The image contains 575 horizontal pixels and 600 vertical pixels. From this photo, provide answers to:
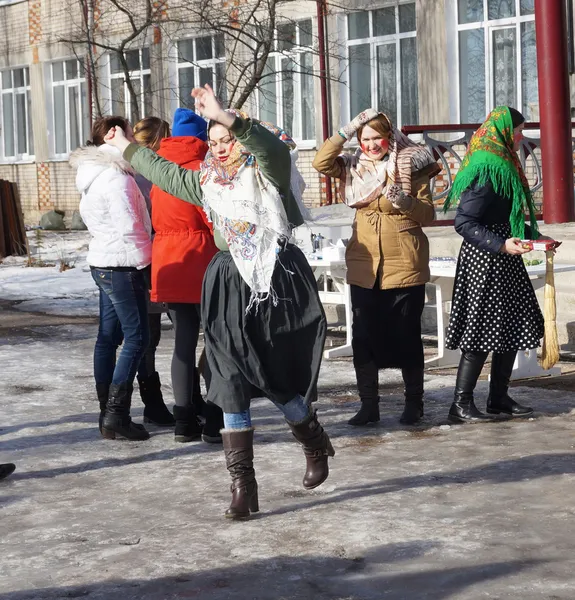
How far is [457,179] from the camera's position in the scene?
260 inches

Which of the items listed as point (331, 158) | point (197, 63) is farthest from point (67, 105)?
point (331, 158)

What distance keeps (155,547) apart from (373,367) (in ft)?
7.86

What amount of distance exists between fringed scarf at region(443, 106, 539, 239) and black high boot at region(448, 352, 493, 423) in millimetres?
702

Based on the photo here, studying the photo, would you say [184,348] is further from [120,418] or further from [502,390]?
[502,390]

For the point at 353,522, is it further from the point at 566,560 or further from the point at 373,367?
the point at 373,367

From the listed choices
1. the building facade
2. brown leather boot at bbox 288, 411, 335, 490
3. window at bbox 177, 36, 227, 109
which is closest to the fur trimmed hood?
brown leather boot at bbox 288, 411, 335, 490

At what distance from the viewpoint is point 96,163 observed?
6.27 m

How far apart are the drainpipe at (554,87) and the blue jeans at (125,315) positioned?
6344mm

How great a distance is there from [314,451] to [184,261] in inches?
57.0

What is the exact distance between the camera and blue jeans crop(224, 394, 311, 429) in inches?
197

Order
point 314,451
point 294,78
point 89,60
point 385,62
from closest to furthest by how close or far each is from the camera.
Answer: point 314,451 → point 385,62 → point 294,78 → point 89,60

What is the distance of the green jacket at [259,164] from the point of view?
4711 mm

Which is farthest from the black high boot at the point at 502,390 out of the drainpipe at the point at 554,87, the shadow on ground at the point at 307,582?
the drainpipe at the point at 554,87

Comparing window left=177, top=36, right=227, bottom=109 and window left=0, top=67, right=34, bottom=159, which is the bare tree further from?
window left=0, top=67, right=34, bottom=159
